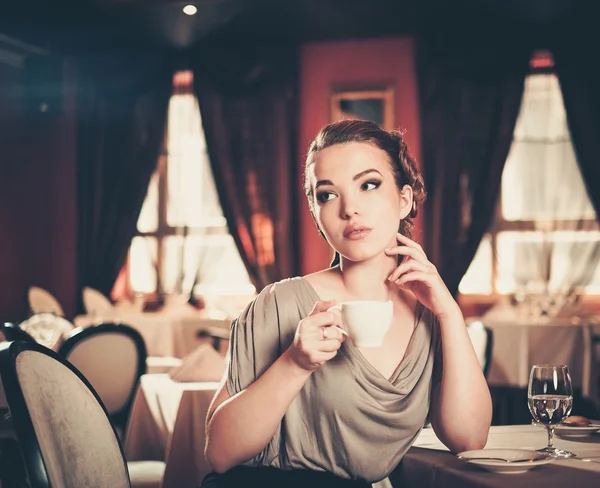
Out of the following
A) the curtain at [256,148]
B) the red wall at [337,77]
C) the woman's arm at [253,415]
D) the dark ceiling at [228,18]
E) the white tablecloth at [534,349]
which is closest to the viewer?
the woman's arm at [253,415]

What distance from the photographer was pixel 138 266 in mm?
8430

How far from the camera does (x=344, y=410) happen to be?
4.99 feet

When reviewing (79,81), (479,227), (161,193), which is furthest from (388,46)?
(79,81)

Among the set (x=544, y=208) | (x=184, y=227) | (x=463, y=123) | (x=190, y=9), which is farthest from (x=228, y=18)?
(x=544, y=208)

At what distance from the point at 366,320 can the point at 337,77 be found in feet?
22.6

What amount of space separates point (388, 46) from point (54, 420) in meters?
7.03

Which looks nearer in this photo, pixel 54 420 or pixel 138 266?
pixel 54 420

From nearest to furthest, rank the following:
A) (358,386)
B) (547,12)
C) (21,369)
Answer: (21,369) < (358,386) < (547,12)

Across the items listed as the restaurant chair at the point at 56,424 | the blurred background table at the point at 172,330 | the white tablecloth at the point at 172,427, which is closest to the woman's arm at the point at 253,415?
the restaurant chair at the point at 56,424

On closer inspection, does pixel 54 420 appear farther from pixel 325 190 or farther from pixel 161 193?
pixel 161 193

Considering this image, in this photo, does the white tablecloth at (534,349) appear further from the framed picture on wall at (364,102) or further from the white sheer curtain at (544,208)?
the framed picture on wall at (364,102)

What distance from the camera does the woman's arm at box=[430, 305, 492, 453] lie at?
1.52 meters

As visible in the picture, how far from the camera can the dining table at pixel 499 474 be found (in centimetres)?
129

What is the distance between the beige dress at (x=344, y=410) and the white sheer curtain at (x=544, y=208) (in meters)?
6.01
